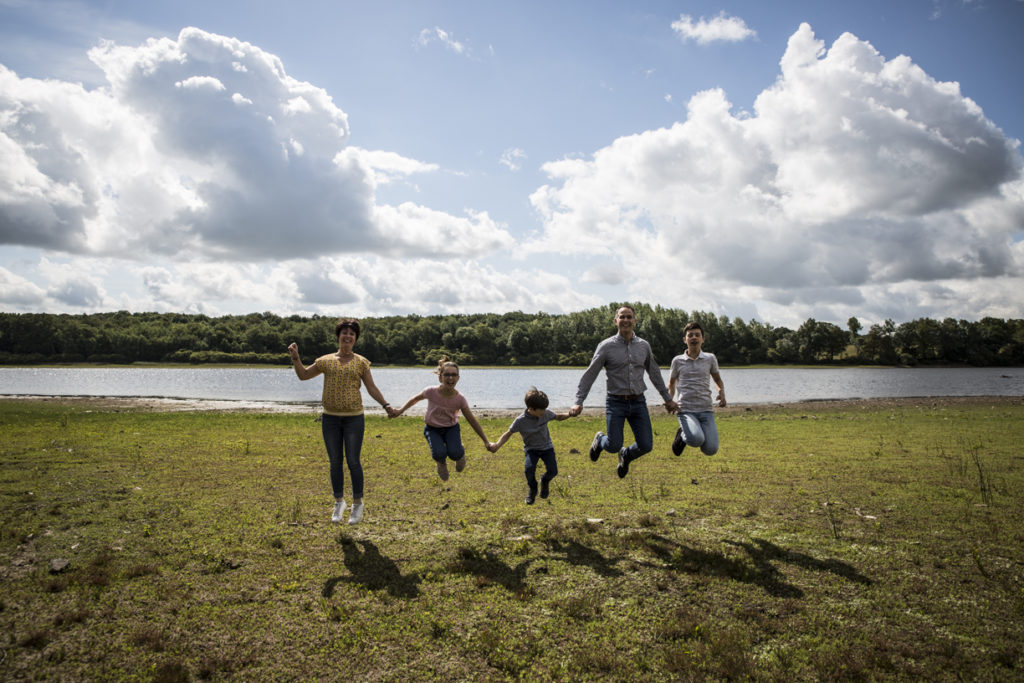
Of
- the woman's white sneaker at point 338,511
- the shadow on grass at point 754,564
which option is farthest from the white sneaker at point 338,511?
the shadow on grass at point 754,564

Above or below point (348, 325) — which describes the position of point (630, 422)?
below

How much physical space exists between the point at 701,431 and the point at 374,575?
19.9 feet

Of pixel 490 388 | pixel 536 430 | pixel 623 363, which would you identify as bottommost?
pixel 490 388

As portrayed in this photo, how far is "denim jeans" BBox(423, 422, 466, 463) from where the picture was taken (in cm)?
948

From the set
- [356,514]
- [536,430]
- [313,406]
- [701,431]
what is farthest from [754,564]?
[313,406]

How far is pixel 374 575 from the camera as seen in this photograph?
7.14 meters

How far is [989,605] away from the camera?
20.5ft

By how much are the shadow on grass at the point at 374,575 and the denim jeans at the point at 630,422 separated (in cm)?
439

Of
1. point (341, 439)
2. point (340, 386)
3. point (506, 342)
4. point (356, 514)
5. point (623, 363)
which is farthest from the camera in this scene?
point (506, 342)

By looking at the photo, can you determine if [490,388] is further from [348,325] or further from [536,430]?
[348,325]

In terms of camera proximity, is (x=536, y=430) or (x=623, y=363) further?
(x=623, y=363)

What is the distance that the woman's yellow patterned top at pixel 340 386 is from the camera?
872 centimetres

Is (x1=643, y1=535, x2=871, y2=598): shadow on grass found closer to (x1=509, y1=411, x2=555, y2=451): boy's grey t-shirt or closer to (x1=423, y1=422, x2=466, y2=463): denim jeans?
(x1=509, y1=411, x2=555, y2=451): boy's grey t-shirt

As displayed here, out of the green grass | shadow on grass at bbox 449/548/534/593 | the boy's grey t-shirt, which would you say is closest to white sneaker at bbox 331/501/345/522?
the green grass
